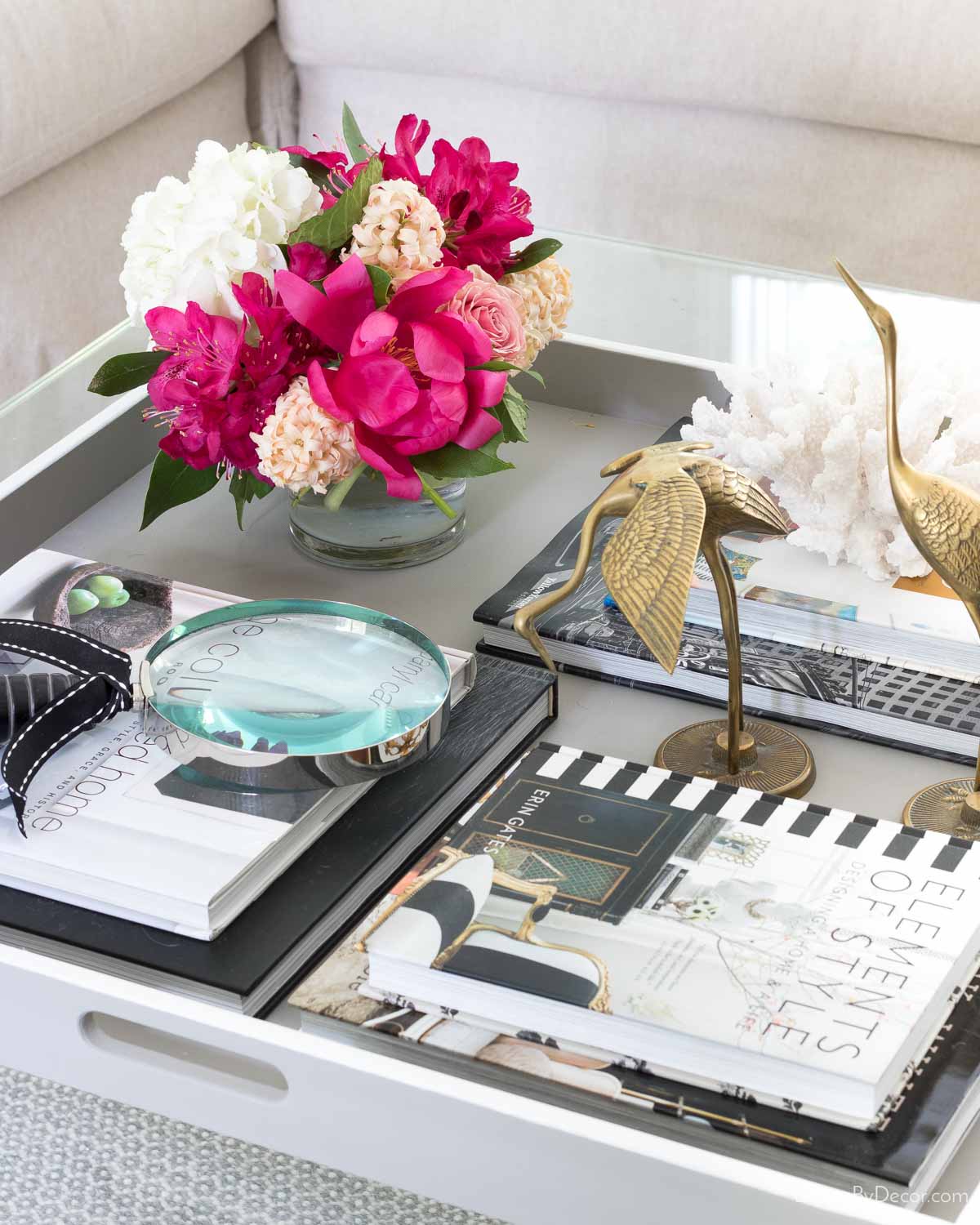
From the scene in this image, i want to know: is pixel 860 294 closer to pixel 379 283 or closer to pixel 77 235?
pixel 379 283

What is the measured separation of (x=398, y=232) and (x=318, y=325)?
8 cm

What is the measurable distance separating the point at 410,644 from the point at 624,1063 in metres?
0.29

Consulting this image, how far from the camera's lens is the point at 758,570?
914mm

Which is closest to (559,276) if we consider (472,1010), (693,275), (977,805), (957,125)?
(693,275)

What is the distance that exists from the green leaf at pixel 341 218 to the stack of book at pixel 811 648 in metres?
0.24

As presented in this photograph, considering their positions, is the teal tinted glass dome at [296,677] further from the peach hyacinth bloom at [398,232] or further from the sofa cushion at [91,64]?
the sofa cushion at [91,64]

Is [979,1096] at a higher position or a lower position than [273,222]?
lower

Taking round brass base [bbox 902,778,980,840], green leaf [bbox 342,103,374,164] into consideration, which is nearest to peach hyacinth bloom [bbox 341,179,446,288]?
green leaf [bbox 342,103,374,164]

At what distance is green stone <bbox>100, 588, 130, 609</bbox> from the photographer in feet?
2.94

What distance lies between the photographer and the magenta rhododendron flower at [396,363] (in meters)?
0.86

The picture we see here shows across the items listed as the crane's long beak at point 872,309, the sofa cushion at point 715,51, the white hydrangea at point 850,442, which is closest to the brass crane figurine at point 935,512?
the crane's long beak at point 872,309

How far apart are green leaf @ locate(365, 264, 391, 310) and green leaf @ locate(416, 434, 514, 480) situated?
0.32ft

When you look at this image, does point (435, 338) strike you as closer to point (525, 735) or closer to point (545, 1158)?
point (525, 735)

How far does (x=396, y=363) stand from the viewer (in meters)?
0.86
